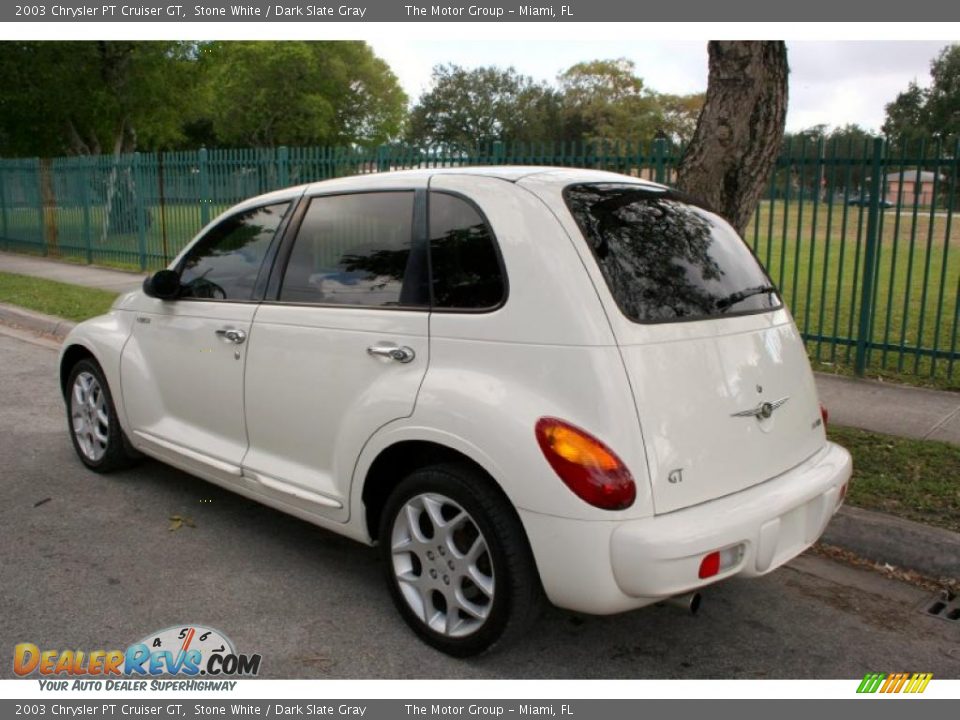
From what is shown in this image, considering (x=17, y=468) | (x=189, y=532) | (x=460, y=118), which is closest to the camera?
(x=189, y=532)

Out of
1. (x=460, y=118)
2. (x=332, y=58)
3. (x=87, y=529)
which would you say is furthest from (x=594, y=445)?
(x=460, y=118)

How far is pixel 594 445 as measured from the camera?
110 inches

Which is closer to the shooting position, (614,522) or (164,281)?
(614,522)

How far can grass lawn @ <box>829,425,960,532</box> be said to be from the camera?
14.4 ft

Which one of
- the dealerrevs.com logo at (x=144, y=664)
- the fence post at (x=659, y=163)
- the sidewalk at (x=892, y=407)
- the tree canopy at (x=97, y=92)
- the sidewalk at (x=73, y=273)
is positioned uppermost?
the tree canopy at (x=97, y=92)

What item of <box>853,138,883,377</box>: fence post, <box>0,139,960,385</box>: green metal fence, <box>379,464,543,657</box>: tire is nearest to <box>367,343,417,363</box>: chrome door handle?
<box>379,464,543,657</box>: tire

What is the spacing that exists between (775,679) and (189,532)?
2.87 meters

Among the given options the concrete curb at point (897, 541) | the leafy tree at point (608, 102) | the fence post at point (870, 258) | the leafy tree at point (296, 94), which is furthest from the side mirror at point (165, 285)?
the leafy tree at point (608, 102)

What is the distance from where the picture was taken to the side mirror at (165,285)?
14.6ft

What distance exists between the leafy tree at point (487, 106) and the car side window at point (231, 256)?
76445mm

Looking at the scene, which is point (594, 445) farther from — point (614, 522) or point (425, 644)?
point (425, 644)

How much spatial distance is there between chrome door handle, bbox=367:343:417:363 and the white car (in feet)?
0.04

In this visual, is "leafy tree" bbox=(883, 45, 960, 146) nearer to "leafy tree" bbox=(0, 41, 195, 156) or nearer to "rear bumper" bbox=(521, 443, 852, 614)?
"leafy tree" bbox=(0, 41, 195, 156)

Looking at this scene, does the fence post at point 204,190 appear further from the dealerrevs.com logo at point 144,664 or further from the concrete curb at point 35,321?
the dealerrevs.com logo at point 144,664
